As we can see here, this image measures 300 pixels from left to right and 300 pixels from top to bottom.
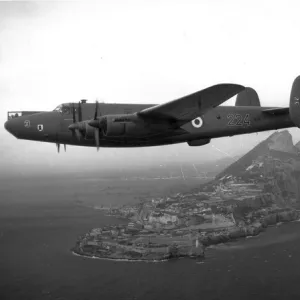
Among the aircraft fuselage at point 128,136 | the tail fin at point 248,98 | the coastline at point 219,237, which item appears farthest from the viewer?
the coastline at point 219,237

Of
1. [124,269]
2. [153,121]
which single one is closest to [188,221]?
[124,269]

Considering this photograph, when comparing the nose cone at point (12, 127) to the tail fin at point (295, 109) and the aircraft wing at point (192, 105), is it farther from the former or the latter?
the tail fin at point (295, 109)

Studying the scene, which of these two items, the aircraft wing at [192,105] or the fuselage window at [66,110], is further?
the fuselage window at [66,110]

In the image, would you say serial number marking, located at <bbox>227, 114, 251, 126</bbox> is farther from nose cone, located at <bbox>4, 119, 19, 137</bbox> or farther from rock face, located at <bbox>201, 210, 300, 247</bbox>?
rock face, located at <bbox>201, 210, 300, 247</bbox>

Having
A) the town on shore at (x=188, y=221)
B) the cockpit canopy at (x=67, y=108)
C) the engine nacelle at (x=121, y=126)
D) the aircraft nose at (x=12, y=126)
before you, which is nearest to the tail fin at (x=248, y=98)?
the engine nacelle at (x=121, y=126)

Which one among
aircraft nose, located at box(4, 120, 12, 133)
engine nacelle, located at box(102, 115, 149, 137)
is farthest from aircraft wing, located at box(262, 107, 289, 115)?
aircraft nose, located at box(4, 120, 12, 133)

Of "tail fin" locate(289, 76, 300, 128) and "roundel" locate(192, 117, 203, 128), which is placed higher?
"tail fin" locate(289, 76, 300, 128)
